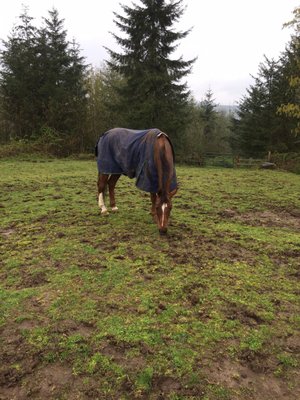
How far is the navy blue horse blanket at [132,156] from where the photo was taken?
4996 millimetres

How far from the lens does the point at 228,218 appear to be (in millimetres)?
6340

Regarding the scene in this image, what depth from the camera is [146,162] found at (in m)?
5.03

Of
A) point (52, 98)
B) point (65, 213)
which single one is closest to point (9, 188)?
point (65, 213)

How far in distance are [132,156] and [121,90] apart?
15877mm

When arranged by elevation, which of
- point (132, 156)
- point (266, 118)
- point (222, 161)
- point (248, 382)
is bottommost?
point (248, 382)

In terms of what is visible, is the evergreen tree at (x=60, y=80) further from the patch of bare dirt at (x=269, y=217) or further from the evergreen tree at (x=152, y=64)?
the patch of bare dirt at (x=269, y=217)

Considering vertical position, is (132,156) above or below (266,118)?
below

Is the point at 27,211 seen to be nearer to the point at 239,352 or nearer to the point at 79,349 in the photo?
the point at 79,349

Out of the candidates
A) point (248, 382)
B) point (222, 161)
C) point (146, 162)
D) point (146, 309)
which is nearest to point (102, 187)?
point (146, 162)

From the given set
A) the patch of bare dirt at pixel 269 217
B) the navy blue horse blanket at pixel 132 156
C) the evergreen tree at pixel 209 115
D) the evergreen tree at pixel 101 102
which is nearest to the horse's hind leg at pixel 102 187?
the navy blue horse blanket at pixel 132 156

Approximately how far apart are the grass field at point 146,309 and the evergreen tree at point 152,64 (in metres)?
14.5

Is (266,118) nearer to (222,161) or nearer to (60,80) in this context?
(222,161)

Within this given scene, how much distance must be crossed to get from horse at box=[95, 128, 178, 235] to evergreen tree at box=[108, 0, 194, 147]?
13574 mm

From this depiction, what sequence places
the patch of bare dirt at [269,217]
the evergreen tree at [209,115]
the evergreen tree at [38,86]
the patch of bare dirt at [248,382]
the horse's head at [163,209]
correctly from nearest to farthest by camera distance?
the patch of bare dirt at [248,382] < the horse's head at [163,209] < the patch of bare dirt at [269,217] < the evergreen tree at [38,86] < the evergreen tree at [209,115]
